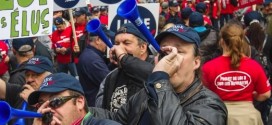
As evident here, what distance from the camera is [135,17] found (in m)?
3.61

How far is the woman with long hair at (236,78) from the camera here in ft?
16.8

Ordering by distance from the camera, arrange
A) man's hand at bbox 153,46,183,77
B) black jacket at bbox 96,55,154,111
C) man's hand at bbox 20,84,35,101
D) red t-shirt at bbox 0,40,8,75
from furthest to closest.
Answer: red t-shirt at bbox 0,40,8,75 < man's hand at bbox 20,84,35,101 < black jacket at bbox 96,55,154,111 < man's hand at bbox 153,46,183,77

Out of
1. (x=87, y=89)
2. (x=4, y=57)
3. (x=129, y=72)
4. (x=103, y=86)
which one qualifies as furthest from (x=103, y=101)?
(x=4, y=57)

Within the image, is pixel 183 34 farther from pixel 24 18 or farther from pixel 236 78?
pixel 236 78

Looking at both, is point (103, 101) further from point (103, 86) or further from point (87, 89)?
point (87, 89)

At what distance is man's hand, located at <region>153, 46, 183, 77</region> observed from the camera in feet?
10.3

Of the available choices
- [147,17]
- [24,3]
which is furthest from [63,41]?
[24,3]

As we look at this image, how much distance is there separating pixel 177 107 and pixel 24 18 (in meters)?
2.03

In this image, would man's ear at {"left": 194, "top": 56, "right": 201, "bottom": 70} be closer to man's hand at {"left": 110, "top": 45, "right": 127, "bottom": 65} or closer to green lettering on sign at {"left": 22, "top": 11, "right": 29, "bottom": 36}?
man's hand at {"left": 110, "top": 45, "right": 127, "bottom": 65}

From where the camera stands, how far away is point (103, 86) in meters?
4.93

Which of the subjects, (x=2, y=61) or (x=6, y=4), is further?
(x=2, y=61)

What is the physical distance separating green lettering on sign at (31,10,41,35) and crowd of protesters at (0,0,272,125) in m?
0.26

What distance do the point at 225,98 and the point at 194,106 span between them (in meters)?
2.05

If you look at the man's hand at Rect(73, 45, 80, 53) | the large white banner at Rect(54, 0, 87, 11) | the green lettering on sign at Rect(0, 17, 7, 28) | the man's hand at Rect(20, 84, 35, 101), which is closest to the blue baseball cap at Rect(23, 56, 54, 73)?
the man's hand at Rect(20, 84, 35, 101)
